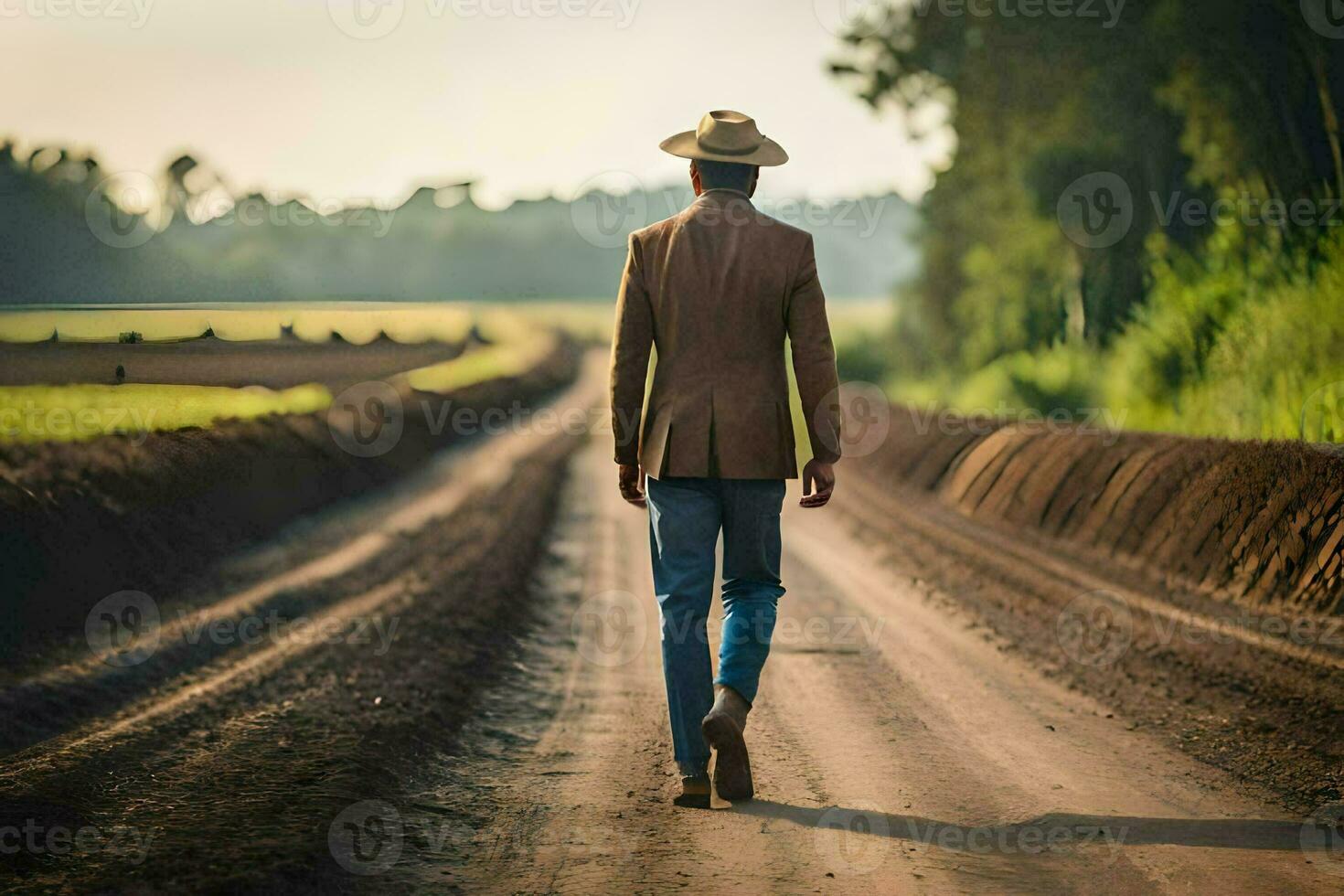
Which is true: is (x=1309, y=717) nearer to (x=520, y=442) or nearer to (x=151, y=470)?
(x=151, y=470)

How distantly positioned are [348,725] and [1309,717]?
4557 millimetres

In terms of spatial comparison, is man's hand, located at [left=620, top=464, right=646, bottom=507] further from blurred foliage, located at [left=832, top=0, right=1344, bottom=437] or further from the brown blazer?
blurred foliage, located at [left=832, top=0, right=1344, bottom=437]

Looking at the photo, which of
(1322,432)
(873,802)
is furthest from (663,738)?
(1322,432)

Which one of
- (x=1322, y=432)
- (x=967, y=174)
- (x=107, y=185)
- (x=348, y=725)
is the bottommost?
(x=348, y=725)

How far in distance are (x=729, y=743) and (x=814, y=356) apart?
1.48 metres

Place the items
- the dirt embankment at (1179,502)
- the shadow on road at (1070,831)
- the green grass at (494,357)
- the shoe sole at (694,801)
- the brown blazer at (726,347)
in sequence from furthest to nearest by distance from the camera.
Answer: the green grass at (494,357) → the dirt embankment at (1179,502) → the brown blazer at (726,347) → the shoe sole at (694,801) → the shadow on road at (1070,831)

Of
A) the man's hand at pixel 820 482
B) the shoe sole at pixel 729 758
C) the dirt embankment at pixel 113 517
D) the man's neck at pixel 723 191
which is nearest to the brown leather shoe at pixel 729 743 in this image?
the shoe sole at pixel 729 758

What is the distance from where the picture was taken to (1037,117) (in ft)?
78.6

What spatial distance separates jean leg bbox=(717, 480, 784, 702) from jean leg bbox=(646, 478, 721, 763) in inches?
3.0

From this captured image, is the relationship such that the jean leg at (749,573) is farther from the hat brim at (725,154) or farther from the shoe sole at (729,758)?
the hat brim at (725,154)

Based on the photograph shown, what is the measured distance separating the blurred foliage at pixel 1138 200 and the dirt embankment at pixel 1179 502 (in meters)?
1.55

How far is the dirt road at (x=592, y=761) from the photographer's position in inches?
166

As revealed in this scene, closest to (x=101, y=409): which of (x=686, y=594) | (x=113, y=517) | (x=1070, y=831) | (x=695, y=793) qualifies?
(x=113, y=517)

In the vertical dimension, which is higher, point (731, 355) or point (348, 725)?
point (731, 355)
